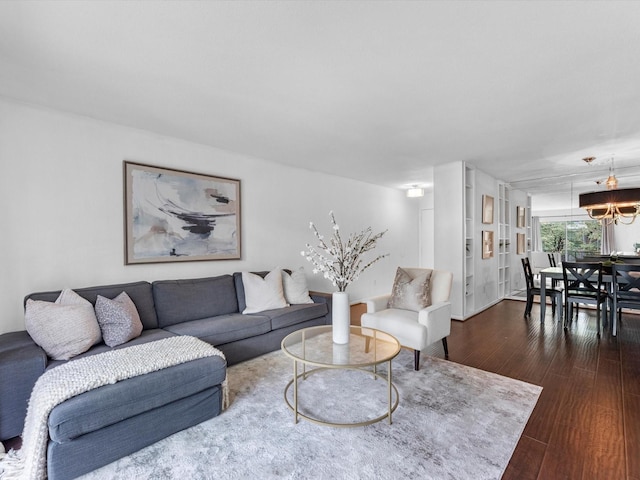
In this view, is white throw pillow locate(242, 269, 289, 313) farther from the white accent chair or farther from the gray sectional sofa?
the white accent chair

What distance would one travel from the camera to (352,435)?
77.8 inches

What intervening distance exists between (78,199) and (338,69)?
2570mm

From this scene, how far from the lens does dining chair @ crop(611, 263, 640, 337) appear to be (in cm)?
379

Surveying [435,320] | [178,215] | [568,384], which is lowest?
[568,384]

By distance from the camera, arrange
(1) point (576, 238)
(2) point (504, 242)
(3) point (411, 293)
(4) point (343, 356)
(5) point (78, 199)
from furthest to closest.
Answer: (1) point (576, 238) < (2) point (504, 242) < (3) point (411, 293) < (5) point (78, 199) < (4) point (343, 356)

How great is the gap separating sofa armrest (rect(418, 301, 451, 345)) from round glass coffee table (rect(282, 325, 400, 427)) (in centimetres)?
57

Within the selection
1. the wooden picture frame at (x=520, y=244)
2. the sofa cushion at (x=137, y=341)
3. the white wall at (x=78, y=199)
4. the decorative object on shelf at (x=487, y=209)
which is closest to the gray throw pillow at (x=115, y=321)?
the sofa cushion at (x=137, y=341)

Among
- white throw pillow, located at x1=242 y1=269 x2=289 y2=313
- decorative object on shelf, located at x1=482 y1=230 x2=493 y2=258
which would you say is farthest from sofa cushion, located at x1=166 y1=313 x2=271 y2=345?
decorative object on shelf, located at x1=482 y1=230 x2=493 y2=258

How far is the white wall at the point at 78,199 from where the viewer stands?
2.55 m

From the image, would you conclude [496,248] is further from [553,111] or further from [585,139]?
[553,111]

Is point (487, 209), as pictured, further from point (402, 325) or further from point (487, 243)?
point (402, 325)

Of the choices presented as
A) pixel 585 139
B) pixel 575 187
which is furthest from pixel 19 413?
pixel 575 187

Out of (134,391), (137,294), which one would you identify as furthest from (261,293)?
(134,391)

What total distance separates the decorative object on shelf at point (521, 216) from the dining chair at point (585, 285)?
2.84 m
